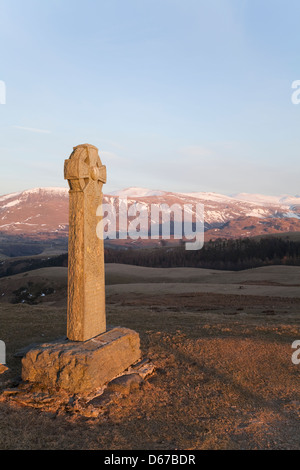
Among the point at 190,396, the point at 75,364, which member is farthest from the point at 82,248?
the point at 190,396

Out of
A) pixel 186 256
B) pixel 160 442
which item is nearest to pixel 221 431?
pixel 160 442

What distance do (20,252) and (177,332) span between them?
17232 centimetres

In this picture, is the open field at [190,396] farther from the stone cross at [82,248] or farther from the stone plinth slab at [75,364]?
the stone cross at [82,248]

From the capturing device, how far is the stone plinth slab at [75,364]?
22.9 ft

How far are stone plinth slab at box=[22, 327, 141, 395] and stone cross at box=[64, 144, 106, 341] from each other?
44 cm

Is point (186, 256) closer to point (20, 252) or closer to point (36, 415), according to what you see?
point (36, 415)

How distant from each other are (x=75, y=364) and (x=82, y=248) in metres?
2.47

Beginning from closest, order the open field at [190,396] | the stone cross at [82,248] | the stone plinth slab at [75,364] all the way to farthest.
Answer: the open field at [190,396], the stone plinth slab at [75,364], the stone cross at [82,248]

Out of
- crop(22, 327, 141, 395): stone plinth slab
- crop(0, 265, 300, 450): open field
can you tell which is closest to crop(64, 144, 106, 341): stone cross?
crop(22, 327, 141, 395): stone plinth slab

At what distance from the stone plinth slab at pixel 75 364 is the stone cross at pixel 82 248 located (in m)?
0.44

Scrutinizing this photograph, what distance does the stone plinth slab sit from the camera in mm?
6969

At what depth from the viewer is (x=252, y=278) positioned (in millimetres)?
36969

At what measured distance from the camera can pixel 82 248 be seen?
8.03 m

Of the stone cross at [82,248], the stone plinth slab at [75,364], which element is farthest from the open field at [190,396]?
the stone cross at [82,248]
